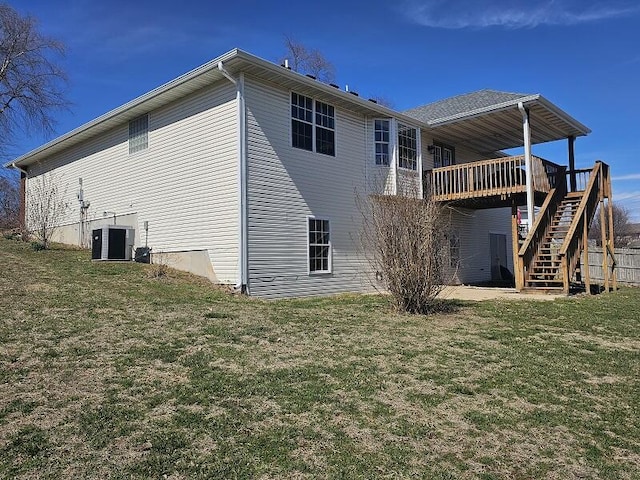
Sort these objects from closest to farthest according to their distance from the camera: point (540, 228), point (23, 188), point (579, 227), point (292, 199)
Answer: point (292, 199) < point (579, 227) < point (540, 228) < point (23, 188)

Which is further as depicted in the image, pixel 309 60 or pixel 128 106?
pixel 309 60

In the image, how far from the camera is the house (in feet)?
36.9

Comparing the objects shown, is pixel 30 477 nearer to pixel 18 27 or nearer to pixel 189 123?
pixel 189 123

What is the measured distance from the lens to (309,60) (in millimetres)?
31188

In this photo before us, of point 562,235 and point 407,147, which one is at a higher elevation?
point 407,147

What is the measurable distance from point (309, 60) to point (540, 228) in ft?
72.0

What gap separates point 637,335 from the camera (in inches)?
302

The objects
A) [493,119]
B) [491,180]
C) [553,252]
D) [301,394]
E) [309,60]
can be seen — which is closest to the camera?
[301,394]

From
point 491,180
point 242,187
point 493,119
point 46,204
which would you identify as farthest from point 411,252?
point 46,204

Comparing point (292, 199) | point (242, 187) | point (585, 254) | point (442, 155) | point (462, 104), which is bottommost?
point (585, 254)

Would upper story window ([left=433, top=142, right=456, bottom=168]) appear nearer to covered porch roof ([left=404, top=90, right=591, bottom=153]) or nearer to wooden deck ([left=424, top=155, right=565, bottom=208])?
covered porch roof ([left=404, top=90, right=591, bottom=153])

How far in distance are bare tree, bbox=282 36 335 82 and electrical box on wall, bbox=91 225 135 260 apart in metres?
19.6

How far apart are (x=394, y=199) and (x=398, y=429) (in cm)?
594

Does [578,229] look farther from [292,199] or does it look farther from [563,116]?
[292,199]
